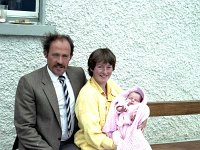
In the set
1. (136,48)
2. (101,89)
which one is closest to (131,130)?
(101,89)

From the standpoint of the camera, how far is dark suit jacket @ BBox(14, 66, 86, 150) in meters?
2.92

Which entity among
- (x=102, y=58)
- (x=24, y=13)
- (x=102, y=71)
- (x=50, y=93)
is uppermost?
(x=24, y=13)

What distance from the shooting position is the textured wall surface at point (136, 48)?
3.91 m

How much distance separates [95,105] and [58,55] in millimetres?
475

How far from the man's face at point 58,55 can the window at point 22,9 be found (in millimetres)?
1089

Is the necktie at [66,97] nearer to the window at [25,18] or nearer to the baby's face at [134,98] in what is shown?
the baby's face at [134,98]

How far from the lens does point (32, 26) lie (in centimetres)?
382

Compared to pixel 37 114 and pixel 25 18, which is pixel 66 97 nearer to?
pixel 37 114

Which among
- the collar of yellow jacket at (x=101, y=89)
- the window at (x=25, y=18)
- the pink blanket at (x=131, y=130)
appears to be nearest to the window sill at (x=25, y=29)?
the window at (x=25, y=18)

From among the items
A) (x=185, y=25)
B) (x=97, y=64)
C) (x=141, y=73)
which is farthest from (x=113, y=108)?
(x=185, y=25)

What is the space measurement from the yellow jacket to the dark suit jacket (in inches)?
7.2

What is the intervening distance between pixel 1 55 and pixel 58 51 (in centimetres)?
101

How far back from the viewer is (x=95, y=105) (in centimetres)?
301

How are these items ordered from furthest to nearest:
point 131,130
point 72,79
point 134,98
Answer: point 72,79, point 134,98, point 131,130
